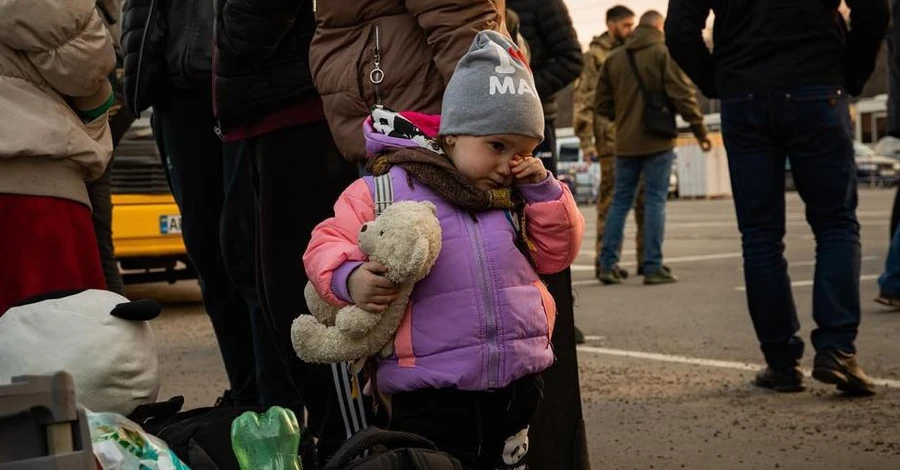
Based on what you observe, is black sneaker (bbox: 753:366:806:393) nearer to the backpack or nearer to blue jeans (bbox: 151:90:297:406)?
blue jeans (bbox: 151:90:297:406)

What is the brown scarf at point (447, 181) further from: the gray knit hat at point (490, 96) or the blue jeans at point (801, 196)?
the blue jeans at point (801, 196)

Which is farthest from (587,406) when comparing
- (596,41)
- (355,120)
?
(596,41)

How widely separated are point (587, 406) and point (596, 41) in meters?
6.89

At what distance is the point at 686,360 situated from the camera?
21.5 ft

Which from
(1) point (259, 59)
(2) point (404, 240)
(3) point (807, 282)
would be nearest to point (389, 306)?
(2) point (404, 240)

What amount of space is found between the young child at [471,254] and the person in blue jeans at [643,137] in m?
7.40

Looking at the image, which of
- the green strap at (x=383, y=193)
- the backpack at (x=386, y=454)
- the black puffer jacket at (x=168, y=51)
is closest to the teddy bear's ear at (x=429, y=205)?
the green strap at (x=383, y=193)

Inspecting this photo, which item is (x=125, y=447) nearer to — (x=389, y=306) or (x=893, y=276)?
(x=389, y=306)

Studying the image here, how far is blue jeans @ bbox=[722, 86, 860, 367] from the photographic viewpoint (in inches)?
215

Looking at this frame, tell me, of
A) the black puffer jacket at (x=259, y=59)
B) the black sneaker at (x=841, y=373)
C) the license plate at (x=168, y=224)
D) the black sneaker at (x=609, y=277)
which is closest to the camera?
the black puffer jacket at (x=259, y=59)

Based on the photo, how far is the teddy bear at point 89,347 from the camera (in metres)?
2.94

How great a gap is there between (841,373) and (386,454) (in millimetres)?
3052

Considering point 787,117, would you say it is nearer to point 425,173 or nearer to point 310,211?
point 310,211

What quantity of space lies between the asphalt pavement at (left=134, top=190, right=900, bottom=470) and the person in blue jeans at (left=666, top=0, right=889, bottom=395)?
0.23m
